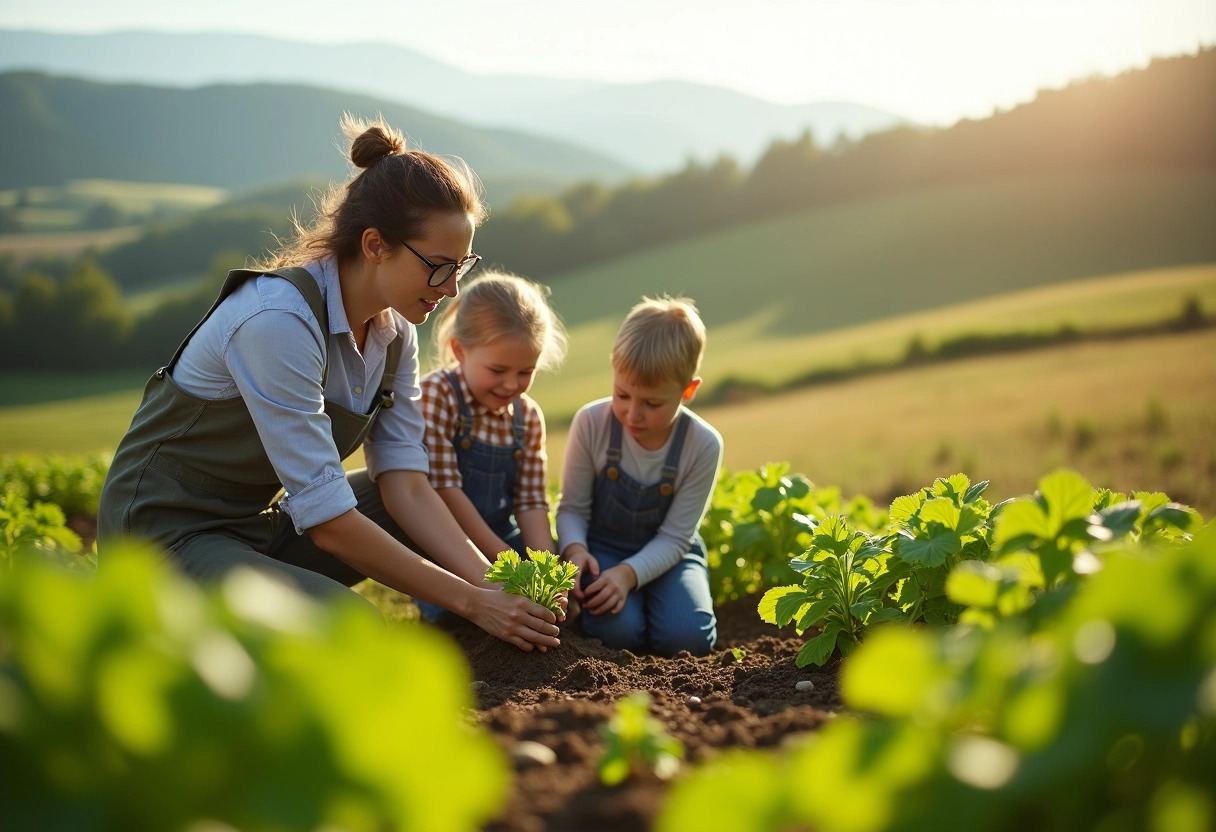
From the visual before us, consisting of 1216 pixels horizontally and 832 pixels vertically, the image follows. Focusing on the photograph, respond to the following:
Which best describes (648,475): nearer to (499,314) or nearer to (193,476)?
(499,314)

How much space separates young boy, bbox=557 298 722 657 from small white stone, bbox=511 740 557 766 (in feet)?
5.95

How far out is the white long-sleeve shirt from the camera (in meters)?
3.94

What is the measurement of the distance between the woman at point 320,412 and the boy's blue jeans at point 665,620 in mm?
726

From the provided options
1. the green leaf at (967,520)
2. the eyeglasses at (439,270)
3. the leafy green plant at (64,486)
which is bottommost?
the leafy green plant at (64,486)

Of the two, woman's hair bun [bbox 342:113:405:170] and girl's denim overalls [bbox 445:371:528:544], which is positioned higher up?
woman's hair bun [bbox 342:113:405:170]

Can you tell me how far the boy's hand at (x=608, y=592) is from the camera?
357 cm

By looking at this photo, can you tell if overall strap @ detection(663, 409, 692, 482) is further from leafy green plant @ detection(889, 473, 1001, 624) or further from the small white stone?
the small white stone

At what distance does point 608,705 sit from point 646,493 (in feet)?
5.94

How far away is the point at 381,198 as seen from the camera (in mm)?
3107

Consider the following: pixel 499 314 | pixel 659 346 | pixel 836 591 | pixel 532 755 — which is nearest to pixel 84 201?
pixel 499 314

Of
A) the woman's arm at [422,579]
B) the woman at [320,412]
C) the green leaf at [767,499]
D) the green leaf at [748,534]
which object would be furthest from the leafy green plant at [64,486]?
the green leaf at [767,499]

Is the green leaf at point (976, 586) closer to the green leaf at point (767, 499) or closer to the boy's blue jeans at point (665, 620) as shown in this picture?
the boy's blue jeans at point (665, 620)

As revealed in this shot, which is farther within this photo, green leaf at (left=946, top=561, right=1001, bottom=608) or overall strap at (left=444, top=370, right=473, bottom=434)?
overall strap at (left=444, top=370, right=473, bottom=434)

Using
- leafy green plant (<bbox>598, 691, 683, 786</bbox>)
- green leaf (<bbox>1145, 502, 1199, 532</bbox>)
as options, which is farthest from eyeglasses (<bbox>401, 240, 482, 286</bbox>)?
green leaf (<bbox>1145, 502, 1199, 532</bbox>)
